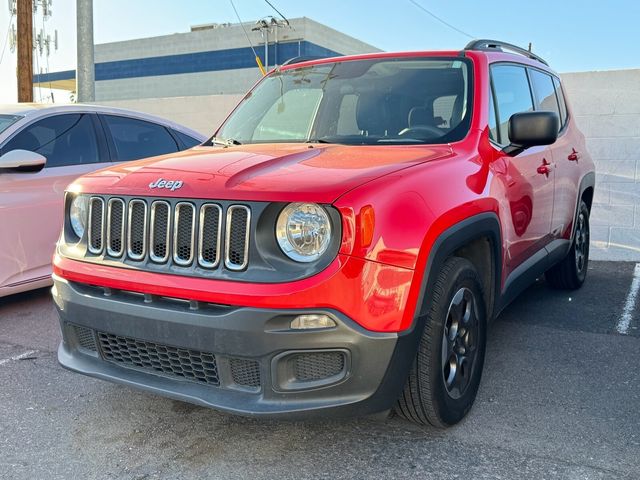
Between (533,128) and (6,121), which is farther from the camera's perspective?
(6,121)

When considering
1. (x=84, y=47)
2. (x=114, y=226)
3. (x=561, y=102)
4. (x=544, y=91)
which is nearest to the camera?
(x=114, y=226)

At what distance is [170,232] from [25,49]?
1139cm

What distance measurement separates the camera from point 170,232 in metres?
2.77

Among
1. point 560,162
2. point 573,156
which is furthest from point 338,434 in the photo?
point 573,156

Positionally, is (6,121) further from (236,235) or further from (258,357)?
(258,357)

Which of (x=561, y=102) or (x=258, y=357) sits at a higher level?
(x=561, y=102)

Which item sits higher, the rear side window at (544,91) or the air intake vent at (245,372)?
the rear side window at (544,91)

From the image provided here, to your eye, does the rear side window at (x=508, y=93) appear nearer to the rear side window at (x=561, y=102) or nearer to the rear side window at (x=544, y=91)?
the rear side window at (x=544, y=91)

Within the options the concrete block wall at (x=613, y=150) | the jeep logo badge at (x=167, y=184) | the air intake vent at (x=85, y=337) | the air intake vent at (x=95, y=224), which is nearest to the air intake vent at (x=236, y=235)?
the jeep logo badge at (x=167, y=184)

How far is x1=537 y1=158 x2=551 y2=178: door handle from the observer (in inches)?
167

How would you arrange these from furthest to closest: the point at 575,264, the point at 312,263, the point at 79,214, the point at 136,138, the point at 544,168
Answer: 1. the point at 136,138
2. the point at 575,264
3. the point at 544,168
4. the point at 79,214
5. the point at 312,263

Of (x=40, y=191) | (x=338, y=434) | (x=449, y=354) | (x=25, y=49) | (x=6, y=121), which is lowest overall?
(x=338, y=434)

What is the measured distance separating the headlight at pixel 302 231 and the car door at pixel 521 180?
1410mm

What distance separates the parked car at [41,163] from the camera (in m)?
5.02
